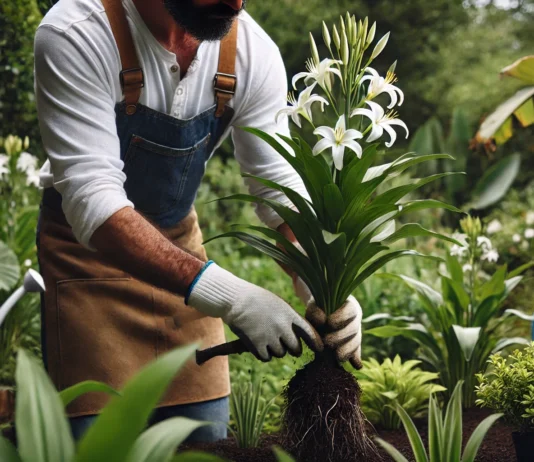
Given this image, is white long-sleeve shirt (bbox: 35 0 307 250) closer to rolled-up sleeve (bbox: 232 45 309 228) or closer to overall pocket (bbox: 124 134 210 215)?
rolled-up sleeve (bbox: 232 45 309 228)

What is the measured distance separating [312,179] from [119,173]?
23.7 inches

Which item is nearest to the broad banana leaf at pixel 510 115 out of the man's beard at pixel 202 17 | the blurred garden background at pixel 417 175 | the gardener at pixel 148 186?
the blurred garden background at pixel 417 175

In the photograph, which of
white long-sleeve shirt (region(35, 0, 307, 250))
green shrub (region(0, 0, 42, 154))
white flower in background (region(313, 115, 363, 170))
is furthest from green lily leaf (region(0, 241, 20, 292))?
white flower in background (region(313, 115, 363, 170))

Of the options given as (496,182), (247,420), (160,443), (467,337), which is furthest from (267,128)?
(496,182)

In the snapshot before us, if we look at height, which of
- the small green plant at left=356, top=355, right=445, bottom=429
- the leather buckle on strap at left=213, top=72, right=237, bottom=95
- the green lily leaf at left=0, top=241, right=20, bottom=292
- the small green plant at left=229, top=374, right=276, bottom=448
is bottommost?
the small green plant at left=356, top=355, right=445, bottom=429

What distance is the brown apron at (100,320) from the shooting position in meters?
2.89

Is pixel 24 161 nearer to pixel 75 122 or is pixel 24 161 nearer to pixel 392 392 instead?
pixel 75 122

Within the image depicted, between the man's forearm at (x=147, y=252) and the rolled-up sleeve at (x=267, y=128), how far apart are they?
23.4 inches

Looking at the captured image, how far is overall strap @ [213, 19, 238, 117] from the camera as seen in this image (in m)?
2.83

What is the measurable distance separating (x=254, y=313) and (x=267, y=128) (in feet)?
2.83

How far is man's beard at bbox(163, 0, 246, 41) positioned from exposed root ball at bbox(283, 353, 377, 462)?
3.54ft

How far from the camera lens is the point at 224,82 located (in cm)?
284

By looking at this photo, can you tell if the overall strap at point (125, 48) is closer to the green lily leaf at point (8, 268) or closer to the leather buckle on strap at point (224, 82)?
the leather buckle on strap at point (224, 82)

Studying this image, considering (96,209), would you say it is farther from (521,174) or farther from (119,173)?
(521,174)
